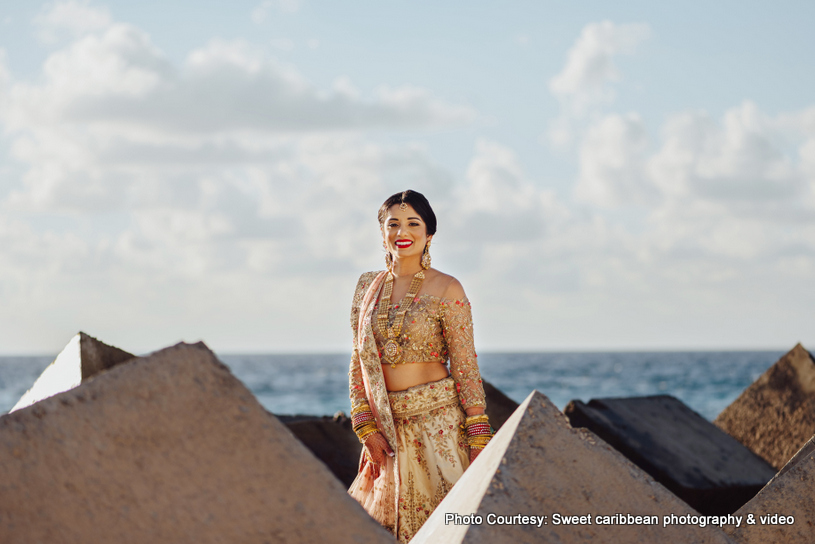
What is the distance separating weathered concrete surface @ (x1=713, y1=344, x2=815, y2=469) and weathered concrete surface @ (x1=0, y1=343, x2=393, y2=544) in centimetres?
506

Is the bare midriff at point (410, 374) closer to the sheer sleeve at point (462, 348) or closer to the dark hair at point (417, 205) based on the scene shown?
the sheer sleeve at point (462, 348)

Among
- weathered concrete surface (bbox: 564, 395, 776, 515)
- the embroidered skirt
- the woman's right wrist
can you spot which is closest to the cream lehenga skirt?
the embroidered skirt

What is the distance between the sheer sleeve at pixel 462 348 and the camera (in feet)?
11.8

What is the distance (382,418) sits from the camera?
3.61m

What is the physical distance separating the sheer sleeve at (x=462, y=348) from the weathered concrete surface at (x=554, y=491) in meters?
1.30

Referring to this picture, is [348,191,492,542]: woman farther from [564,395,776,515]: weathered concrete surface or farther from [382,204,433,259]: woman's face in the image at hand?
[564,395,776,515]: weathered concrete surface

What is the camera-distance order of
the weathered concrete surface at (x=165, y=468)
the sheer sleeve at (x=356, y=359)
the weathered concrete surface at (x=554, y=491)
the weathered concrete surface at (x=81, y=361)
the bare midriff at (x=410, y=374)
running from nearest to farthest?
1. the weathered concrete surface at (x=165, y=468)
2. the weathered concrete surface at (x=554, y=491)
3. the weathered concrete surface at (x=81, y=361)
4. the bare midriff at (x=410, y=374)
5. the sheer sleeve at (x=356, y=359)

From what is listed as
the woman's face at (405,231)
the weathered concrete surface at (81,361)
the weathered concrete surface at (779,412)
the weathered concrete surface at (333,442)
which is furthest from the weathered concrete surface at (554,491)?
the weathered concrete surface at (779,412)

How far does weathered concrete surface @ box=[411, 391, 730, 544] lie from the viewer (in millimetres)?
2080

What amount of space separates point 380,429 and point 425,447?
215 mm

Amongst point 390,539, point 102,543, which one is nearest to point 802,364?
point 390,539

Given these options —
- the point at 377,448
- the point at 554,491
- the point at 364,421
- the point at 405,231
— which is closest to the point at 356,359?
the point at 364,421

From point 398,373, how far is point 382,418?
0.66 ft

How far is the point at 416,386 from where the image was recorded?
3.62 m
